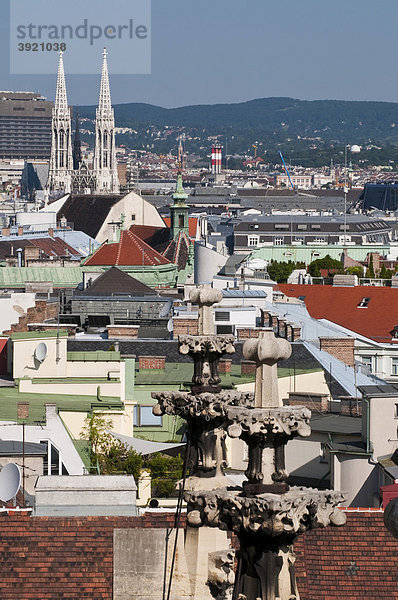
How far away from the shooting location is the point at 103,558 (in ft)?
55.9

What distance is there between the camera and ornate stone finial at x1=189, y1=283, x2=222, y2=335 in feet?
48.9

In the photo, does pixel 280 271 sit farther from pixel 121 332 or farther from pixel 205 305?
pixel 205 305

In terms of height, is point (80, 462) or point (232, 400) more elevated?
point (232, 400)

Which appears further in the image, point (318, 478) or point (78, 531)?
point (318, 478)

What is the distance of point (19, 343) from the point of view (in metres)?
35.0

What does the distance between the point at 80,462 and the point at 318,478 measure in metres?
3.78

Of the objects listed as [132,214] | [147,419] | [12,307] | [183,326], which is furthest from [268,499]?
[132,214]

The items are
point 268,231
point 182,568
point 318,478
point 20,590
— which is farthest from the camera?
point 268,231

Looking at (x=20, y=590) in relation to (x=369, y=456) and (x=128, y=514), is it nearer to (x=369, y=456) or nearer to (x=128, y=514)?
(x=128, y=514)

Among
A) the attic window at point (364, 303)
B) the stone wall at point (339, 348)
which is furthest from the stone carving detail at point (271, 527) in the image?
the attic window at point (364, 303)

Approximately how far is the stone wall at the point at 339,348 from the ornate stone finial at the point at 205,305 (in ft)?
94.4

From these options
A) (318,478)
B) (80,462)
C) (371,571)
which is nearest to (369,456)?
(318,478)

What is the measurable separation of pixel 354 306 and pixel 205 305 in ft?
175

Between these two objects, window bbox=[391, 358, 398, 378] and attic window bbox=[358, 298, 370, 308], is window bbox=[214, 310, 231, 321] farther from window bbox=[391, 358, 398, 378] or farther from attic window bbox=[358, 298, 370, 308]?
attic window bbox=[358, 298, 370, 308]
